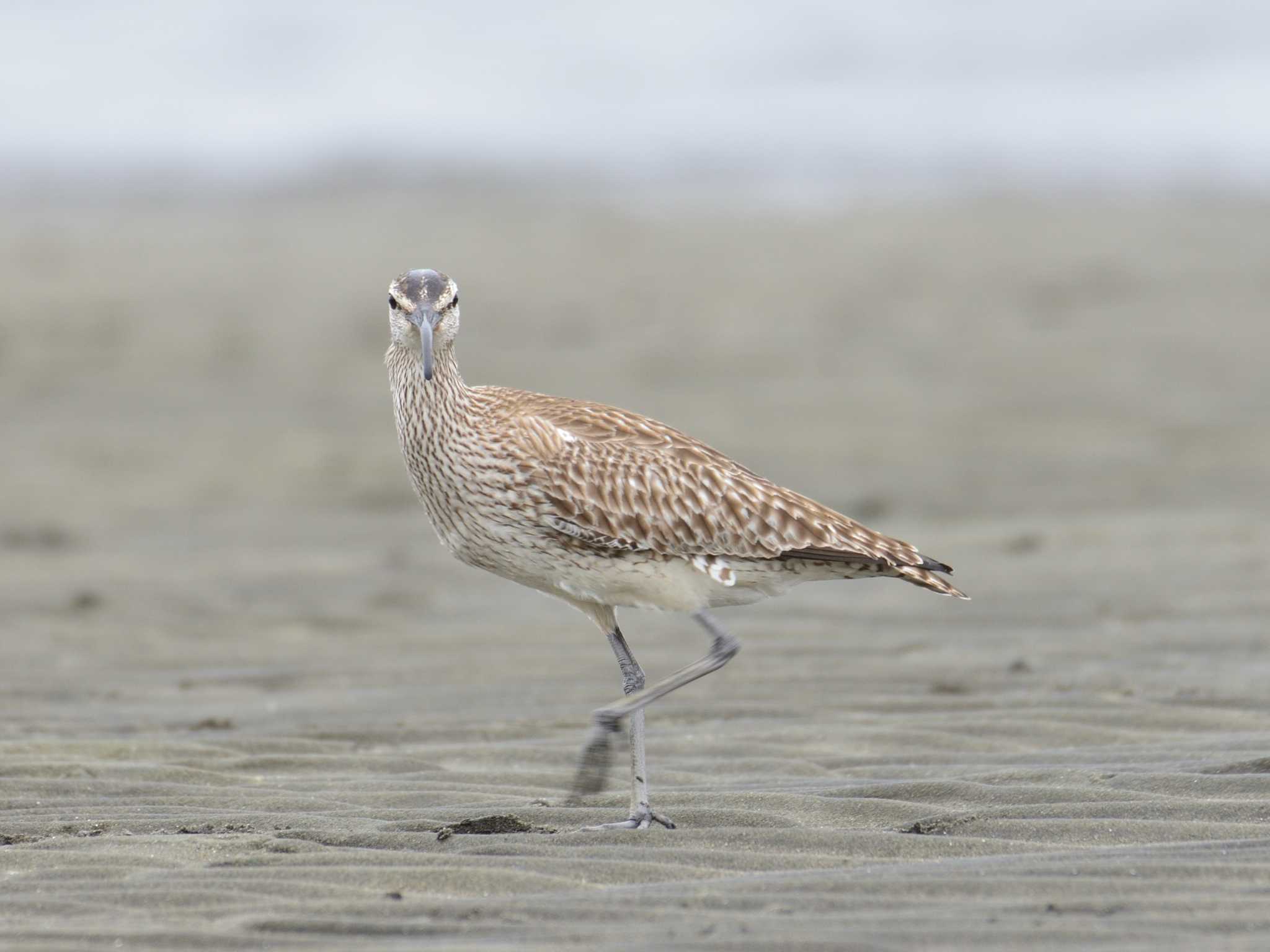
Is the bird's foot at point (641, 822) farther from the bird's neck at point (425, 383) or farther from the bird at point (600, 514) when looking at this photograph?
the bird's neck at point (425, 383)

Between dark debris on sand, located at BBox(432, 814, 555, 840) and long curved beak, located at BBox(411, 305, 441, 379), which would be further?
long curved beak, located at BBox(411, 305, 441, 379)

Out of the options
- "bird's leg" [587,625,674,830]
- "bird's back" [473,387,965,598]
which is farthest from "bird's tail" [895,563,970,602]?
"bird's leg" [587,625,674,830]

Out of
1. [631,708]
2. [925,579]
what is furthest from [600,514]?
[925,579]

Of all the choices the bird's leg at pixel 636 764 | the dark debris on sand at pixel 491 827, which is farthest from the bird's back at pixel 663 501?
the dark debris on sand at pixel 491 827

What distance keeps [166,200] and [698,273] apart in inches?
499

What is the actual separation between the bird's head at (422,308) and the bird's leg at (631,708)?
3.56 feet

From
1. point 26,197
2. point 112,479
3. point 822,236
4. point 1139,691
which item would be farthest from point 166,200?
point 1139,691

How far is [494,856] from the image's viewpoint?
523cm

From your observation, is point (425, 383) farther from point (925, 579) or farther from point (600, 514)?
point (925, 579)

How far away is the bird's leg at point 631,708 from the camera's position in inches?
235

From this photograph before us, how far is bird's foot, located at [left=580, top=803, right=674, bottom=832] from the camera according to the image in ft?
18.4

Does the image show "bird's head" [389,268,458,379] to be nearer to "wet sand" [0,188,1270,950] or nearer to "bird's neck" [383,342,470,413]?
"bird's neck" [383,342,470,413]

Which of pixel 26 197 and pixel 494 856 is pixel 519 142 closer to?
pixel 26 197

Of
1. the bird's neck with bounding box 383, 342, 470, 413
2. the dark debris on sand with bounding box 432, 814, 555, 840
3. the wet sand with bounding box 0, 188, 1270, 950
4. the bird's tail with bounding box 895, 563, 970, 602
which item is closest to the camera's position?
the wet sand with bounding box 0, 188, 1270, 950
